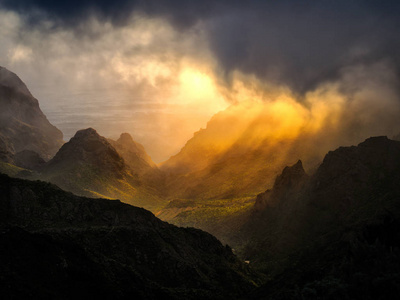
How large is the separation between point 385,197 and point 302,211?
121 feet

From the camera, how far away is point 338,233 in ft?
406

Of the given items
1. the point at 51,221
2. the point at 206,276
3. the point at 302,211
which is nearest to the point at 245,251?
the point at 302,211

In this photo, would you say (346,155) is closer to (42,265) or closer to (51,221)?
(51,221)

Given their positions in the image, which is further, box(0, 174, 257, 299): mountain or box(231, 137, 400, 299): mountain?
box(231, 137, 400, 299): mountain

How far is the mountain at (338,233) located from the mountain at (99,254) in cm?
1620

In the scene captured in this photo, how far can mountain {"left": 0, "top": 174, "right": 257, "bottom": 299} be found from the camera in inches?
2470

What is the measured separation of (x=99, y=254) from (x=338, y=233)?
263 ft

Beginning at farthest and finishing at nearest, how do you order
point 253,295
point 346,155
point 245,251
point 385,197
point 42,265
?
1. point 346,155
2. point 245,251
3. point 385,197
4. point 253,295
5. point 42,265

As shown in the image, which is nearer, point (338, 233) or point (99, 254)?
point (99, 254)

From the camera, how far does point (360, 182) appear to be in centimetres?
16812

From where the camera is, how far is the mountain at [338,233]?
67.9 m

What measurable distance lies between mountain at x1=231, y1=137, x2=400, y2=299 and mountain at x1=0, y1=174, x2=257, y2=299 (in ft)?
53.1

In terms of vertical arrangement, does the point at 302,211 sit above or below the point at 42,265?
above

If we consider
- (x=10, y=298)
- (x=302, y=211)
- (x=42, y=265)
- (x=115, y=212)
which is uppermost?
(x=302, y=211)
